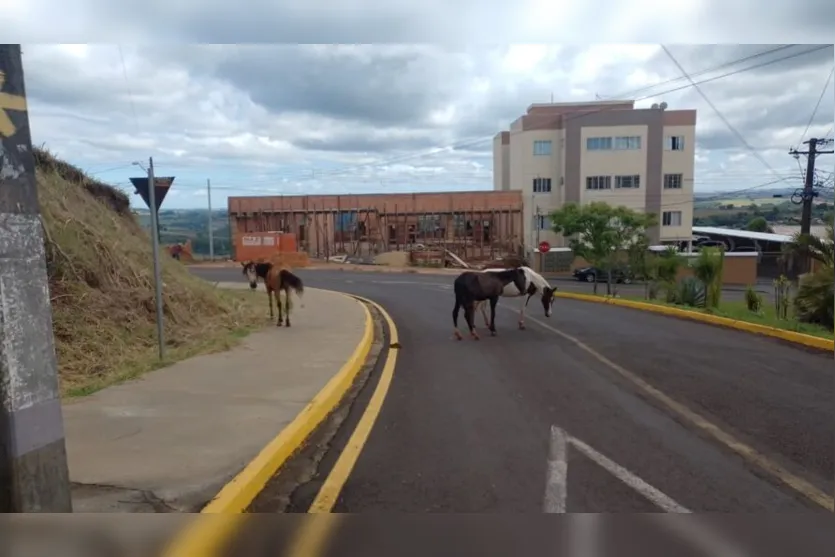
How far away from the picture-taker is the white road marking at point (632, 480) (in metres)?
4.10

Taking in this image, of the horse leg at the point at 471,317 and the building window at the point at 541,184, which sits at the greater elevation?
the building window at the point at 541,184

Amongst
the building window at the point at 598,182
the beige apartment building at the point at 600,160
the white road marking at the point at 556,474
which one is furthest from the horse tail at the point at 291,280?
the white road marking at the point at 556,474

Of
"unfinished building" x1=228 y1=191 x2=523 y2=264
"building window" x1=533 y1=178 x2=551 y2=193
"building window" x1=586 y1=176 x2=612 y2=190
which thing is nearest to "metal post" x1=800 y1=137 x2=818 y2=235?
"unfinished building" x1=228 y1=191 x2=523 y2=264

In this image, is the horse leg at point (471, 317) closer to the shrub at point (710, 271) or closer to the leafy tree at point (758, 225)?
the leafy tree at point (758, 225)

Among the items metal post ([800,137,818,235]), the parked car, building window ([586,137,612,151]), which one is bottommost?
the parked car

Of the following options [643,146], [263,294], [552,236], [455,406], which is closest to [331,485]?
[455,406]

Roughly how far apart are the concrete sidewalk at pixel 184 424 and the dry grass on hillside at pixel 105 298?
2.44 feet

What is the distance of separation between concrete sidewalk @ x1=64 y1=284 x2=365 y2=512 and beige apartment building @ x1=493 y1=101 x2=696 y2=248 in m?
4.27

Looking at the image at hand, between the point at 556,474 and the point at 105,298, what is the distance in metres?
8.03

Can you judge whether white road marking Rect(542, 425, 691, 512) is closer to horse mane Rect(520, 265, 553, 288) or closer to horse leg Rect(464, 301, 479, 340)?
horse leg Rect(464, 301, 479, 340)

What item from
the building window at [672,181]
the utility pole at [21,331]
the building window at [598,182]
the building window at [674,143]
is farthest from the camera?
the building window at [598,182]

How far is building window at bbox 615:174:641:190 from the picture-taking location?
1317 cm

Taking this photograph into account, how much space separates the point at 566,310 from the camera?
53.7ft

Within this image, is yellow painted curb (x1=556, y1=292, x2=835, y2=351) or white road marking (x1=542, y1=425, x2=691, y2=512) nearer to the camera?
white road marking (x1=542, y1=425, x2=691, y2=512)
